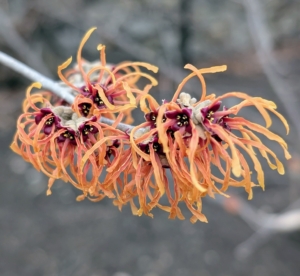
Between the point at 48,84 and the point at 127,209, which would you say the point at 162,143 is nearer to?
the point at 48,84

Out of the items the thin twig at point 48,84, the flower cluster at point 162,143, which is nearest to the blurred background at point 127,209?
the thin twig at point 48,84

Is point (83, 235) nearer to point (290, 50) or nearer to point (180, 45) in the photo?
point (180, 45)

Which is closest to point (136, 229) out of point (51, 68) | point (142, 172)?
point (51, 68)

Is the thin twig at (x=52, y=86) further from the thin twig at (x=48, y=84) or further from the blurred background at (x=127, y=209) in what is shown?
the blurred background at (x=127, y=209)

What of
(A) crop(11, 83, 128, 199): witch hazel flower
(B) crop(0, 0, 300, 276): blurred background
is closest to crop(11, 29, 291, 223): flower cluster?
(A) crop(11, 83, 128, 199): witch hazel flower

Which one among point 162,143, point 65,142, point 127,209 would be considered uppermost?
point 162,143

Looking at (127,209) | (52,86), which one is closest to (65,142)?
(52,86)

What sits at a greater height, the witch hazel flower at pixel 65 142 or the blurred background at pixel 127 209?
the witch hazel flower at pixel 65 142

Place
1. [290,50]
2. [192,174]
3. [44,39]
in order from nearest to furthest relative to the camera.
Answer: [192,174], [44,39], [290,50]
